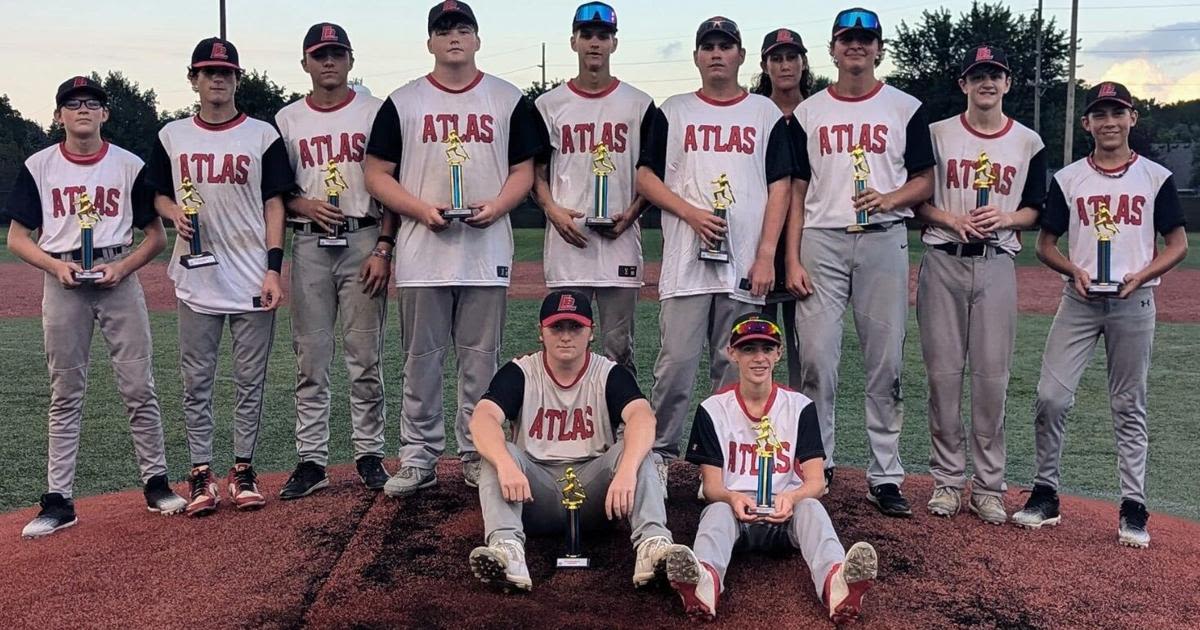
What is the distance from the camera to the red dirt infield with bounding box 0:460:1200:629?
3.70 meters

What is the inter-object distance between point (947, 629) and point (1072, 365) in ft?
6.08

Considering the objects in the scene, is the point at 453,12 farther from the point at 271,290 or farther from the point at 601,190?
the point at 271,290

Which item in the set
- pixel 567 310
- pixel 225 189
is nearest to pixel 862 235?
pixel 567 310

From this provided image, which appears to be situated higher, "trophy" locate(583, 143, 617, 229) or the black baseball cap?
the black baseball cap

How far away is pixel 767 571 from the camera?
4.14 m

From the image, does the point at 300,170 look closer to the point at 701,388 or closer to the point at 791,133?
the point at 791,133

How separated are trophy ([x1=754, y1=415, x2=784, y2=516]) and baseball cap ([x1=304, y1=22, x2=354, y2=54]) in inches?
110

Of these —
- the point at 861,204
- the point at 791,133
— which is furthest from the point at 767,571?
the point at 791,133

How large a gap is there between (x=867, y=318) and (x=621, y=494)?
64.6 inches

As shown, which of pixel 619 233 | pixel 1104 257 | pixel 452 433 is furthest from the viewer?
pixel 452 433

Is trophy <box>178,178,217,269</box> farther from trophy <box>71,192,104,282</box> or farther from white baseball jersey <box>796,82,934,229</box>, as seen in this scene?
white baseball jersey <box>796,82,934,229</box>

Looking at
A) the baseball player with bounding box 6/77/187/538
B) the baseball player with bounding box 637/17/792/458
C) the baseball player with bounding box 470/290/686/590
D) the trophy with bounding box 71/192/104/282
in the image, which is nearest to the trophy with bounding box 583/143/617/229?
the baseball player with bounding box 637/17/792/458

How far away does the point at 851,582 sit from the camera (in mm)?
3547

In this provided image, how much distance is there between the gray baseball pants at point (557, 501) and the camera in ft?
13.1
